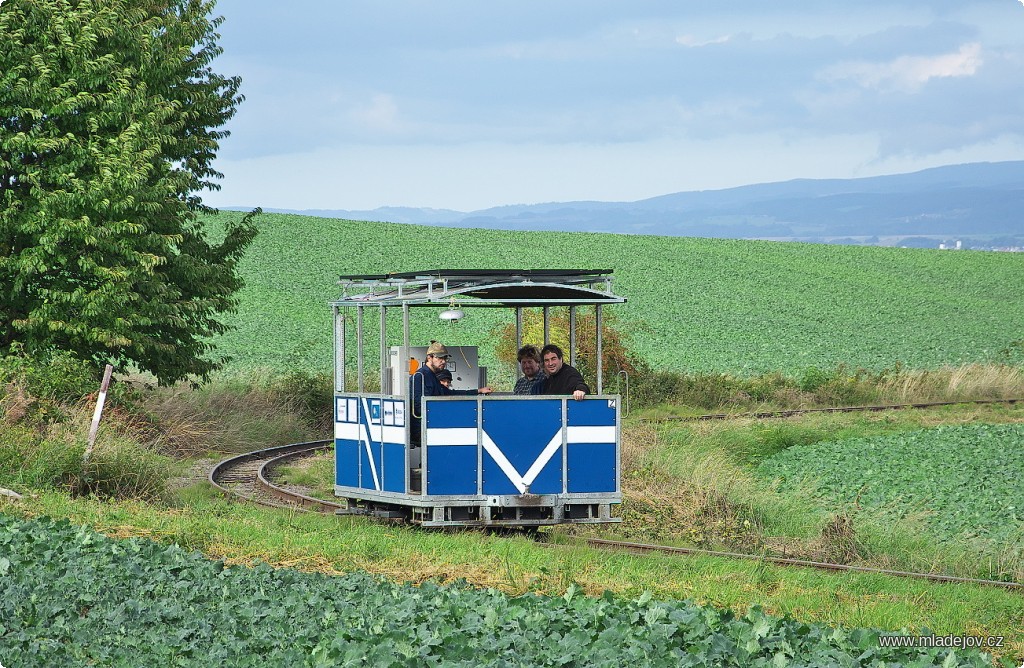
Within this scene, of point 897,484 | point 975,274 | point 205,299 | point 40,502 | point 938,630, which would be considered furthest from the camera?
point 975,274

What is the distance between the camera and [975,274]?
268ft

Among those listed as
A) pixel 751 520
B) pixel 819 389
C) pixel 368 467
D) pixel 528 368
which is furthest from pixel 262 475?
pixel 819 389

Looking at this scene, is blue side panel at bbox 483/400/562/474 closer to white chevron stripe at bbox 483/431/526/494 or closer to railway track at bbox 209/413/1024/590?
white chevron stripe at bbox 483/431/526/494

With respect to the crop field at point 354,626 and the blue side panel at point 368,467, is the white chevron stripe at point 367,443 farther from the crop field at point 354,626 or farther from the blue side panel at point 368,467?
the crop field at point 354,626

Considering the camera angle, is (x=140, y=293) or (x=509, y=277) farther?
(x=140, y=293)

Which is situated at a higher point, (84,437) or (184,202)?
(184,202)

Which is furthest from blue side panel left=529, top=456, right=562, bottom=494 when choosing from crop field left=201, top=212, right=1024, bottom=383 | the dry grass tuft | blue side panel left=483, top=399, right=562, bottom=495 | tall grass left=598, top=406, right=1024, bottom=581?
the dry grass tuft

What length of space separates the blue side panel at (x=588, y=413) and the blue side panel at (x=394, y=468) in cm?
195

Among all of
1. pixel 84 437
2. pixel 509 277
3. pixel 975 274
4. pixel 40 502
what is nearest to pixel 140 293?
pixel 84 437

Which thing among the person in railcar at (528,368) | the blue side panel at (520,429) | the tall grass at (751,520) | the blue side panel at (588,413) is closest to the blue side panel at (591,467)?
the blue side panel at (588,413)

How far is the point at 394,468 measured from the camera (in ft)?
45.5

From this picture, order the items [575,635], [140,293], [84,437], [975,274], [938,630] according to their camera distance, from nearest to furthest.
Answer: [575,635] → [938,630] → [84,437] → [140,293] → [975,274]

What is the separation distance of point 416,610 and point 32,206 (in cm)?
1489

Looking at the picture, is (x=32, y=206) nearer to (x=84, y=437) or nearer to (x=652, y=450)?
(x=84, y=437)
